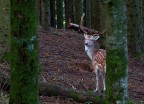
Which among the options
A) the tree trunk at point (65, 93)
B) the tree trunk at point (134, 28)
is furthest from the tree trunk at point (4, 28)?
the tree trunk at point (134, 28)

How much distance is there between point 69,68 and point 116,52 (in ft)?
20.8

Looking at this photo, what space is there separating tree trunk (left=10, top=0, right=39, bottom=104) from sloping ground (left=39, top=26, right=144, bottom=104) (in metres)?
4.19

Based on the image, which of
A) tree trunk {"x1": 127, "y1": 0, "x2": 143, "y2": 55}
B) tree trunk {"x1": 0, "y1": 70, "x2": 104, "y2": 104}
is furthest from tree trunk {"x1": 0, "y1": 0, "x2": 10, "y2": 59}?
tree trunk {"x1": 127, "y1": 0, "x2": 143, "y2": 55}

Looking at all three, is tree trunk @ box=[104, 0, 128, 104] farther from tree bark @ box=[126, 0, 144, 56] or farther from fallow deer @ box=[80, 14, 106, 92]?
tree bark @ box=[126, 0, 144, 56]

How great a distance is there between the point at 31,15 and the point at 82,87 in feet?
15.9

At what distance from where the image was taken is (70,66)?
12227mm

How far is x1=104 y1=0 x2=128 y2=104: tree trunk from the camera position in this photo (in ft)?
18.3

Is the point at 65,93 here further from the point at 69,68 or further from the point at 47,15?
the point at 47,15

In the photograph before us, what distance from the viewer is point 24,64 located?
511 cm

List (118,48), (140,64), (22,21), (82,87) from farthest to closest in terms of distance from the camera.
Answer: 1. (140,64)
2. (82,87)
3. (118,48)
4. (22,21)

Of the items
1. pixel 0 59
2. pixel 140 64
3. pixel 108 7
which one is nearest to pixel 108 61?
pixel 108 7

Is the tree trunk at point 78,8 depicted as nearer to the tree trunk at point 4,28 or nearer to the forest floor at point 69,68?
the forest floor at point 69,68

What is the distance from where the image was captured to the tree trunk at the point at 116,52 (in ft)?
18.3

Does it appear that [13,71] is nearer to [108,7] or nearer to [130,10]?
[108,7]
